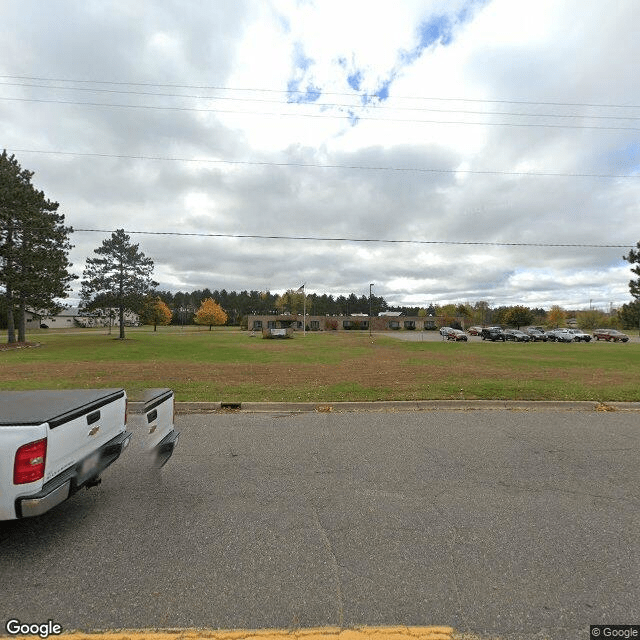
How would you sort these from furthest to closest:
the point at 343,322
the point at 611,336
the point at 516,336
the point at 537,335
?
the point at 343,322 < the point at 537,335 < the point at 516,336 < the point at 611,336

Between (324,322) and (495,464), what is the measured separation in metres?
88.4

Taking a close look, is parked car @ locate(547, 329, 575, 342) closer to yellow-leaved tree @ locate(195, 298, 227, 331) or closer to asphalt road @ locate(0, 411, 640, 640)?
asphalt road @ locate(0, 411, 640, 640)

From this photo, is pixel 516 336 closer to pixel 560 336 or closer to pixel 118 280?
pixel 560 336

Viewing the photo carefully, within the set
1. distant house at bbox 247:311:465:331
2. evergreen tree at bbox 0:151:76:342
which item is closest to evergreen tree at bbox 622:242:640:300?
distant house at bbox 247:311:465:331

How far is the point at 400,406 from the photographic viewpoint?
775cm

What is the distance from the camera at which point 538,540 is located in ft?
9.71

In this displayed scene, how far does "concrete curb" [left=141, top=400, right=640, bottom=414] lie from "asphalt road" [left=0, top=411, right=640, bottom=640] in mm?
2444

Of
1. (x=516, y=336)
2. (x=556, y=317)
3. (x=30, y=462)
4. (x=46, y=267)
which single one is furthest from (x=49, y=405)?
(x=556, y=317)

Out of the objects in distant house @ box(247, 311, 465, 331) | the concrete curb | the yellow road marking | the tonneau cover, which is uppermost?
distant house @ box(247, 311, 465, 331)

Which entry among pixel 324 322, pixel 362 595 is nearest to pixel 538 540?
pixel 362 595

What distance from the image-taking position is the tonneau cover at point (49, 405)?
2.84m

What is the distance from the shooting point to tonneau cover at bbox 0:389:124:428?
112 inches

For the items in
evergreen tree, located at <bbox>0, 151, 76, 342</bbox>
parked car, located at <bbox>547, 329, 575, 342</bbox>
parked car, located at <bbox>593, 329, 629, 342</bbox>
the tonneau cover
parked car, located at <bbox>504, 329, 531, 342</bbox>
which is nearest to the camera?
the tonneau cover

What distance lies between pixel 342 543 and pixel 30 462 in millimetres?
2444
